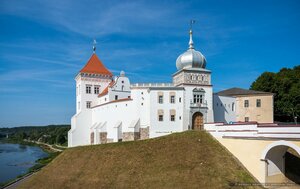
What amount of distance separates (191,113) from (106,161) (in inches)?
495

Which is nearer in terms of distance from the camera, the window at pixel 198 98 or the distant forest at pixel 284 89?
the window at pixel 198 98

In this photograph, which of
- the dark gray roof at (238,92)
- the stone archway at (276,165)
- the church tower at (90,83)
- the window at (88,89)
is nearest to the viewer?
the stone archway at (276,165)

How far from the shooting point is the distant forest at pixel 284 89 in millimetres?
39656

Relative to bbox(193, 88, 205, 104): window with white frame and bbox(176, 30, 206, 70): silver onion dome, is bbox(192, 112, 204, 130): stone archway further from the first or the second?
bbox(176, 30, 206, 70): silver onion dome

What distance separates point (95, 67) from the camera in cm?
5125

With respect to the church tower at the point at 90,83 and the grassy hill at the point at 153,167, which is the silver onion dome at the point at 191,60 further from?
the church tower at the point at 90,83

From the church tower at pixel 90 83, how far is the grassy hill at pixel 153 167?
18.6 meters

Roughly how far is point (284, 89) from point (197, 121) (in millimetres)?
17666

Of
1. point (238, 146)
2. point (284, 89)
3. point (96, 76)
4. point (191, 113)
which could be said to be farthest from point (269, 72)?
point (96, 76)

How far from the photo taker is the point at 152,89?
34062mm

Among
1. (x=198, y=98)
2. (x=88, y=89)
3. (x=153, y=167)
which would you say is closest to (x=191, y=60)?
(x=198, y=98)

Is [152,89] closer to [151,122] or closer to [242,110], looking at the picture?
[151,122]

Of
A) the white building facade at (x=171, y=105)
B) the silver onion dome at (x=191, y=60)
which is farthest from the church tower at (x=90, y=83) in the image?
the silver onion dome at (x=191, y=60)

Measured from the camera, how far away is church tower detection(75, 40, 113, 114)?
49250mm
